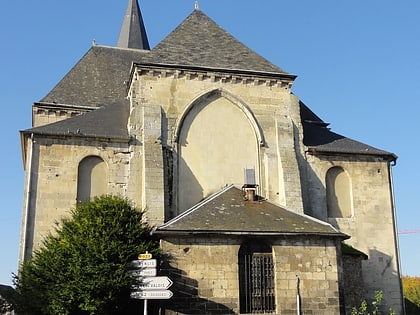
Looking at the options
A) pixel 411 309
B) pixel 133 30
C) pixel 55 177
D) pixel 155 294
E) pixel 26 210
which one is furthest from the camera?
pixel 133 30

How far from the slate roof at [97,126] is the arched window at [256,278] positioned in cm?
651

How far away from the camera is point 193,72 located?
1969 cm

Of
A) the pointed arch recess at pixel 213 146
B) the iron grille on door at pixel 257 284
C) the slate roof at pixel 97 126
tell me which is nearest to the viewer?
the iron grille on door at pixel 257 284

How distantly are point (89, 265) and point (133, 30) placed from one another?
2162 centimetres

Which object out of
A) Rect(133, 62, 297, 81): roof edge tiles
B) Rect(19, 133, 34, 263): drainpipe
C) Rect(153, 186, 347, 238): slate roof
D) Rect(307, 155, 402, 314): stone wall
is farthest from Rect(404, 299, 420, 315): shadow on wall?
Rect(19, 133, 34, 263): drainpipe

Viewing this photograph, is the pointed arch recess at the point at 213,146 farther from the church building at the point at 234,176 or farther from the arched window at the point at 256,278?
the arched window at the point at 256,278

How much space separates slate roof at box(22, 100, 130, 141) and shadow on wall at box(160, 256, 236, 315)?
637cm

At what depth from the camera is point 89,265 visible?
13117 millimetres

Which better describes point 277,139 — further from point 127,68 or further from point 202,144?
point 127,68

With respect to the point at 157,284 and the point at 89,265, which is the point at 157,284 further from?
the point at 89,265

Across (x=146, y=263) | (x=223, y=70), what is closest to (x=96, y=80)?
(x=223, y=70)

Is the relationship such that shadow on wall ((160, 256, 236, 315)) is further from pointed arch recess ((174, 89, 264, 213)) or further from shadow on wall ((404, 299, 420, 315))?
shadow on wall ((404, 299, 420, 315))

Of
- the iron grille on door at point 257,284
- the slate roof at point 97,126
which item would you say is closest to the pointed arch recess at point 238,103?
the slate roof at point 97,126

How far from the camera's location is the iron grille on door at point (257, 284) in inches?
557
